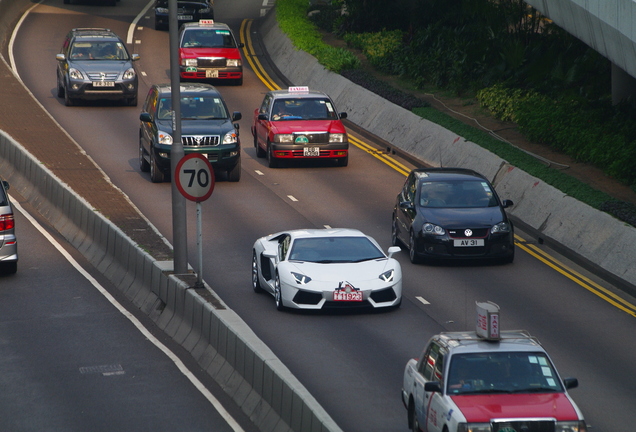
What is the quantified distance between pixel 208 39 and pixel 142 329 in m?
23.8

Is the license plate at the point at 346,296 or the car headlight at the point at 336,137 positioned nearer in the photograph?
the license plate at the point at 346,296

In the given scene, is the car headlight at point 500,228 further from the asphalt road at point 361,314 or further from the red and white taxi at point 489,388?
the red and white taxi at point 489,388

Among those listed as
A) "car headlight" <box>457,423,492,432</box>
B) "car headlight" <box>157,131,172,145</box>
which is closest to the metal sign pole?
"car headlight" <box>457,423,492,432</box>

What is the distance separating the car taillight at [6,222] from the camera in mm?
20203

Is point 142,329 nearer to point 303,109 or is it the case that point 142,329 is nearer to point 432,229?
point 432,229

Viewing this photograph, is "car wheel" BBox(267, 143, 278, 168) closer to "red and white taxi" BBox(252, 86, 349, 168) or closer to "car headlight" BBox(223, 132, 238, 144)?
"red and white taxi" BBox(252, 86, 349, 168)

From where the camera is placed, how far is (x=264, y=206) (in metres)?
26.5

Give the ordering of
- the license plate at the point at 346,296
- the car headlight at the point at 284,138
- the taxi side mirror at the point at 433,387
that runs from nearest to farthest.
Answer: the taxi side mirror at the point at 433,387 < the license plate at the point at 346,296 < the car headlight at the point at 284,138

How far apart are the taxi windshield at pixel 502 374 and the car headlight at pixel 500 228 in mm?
9169

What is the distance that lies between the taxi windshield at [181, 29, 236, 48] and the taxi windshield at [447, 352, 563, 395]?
96.5 feet

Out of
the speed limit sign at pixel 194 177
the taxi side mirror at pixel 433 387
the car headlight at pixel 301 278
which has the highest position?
the speed limit sign at pixel 194 177

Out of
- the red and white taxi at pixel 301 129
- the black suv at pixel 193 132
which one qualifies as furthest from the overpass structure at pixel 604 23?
the black suv at pixel 193 132

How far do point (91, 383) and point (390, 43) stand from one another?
27777 mm

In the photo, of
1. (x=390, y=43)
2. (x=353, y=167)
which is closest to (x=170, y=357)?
(x=353, y=167)
